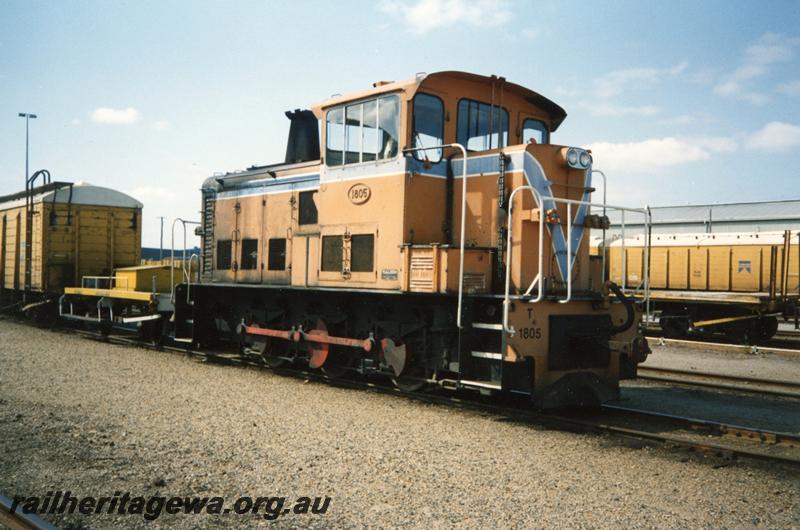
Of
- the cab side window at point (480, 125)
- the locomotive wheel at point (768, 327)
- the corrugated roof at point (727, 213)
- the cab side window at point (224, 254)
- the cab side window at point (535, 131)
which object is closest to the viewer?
the cab side window at point (480, 125)

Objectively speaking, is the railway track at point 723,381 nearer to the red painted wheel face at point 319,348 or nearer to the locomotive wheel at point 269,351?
the red painted wheel face at point 319,348

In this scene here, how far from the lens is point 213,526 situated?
160 inches

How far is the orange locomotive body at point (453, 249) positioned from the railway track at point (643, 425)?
262 millimetres

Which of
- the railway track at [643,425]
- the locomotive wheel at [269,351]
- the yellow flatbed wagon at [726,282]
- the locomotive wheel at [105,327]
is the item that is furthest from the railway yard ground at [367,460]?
the yellow flatbed wagon at [726,282]

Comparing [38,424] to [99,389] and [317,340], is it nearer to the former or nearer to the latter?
[99,389]

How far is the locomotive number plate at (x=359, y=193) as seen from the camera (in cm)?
818

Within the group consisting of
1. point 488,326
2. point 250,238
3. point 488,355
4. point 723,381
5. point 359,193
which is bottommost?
point 723,381

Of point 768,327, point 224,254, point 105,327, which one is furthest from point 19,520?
point 768,327

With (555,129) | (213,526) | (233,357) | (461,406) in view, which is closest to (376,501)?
(213,526)

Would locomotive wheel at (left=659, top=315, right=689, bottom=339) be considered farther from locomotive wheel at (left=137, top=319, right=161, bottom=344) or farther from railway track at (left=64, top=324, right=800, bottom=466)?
locomotive wheel at (left=137, top=319, right=161, bottom=344)

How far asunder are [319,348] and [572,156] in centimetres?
431

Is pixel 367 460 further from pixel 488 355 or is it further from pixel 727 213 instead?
pixel 727 213

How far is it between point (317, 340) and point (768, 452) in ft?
18.0

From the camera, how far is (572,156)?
7488mm
